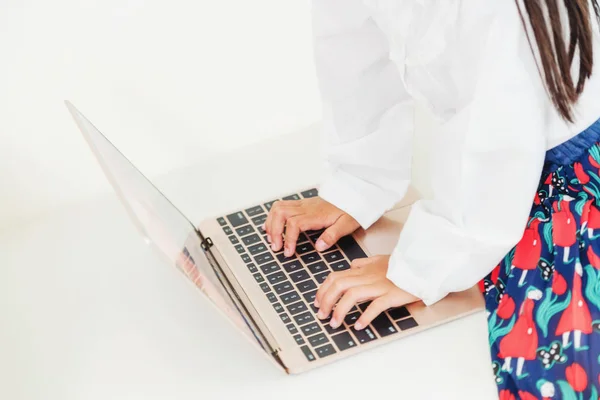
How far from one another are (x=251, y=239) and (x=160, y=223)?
0.18 m

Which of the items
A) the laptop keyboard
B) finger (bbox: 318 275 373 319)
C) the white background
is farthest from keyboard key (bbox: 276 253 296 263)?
the white background

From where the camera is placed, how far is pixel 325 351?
0.87 metres

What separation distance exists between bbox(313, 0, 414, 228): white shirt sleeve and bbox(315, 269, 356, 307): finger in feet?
0.36

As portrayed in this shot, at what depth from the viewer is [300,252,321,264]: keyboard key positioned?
1.00 meters

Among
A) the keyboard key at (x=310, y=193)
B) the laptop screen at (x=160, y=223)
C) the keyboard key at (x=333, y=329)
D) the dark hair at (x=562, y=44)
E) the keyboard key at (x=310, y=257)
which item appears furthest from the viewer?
the keyboard key at (x=310, y=193)

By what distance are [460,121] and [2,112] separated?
68 cm

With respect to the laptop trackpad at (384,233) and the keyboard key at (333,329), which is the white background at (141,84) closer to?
the laptop trackpad at (384,233)

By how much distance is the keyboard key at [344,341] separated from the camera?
88 cm

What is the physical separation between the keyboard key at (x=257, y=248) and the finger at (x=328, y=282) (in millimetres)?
122

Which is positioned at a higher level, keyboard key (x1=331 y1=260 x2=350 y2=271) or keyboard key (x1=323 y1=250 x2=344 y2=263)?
keyboard key (x1=323 y1=250 x2=344 y2=263)

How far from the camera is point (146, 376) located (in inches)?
34.9

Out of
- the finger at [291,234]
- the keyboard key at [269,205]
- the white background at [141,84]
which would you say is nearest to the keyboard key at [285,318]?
the finger at [291,234]

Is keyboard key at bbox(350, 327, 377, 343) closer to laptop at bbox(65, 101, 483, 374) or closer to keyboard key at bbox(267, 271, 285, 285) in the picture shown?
laptop at bbox(65, 101, 483, 374)

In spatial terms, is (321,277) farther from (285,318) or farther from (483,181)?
(483,181)
